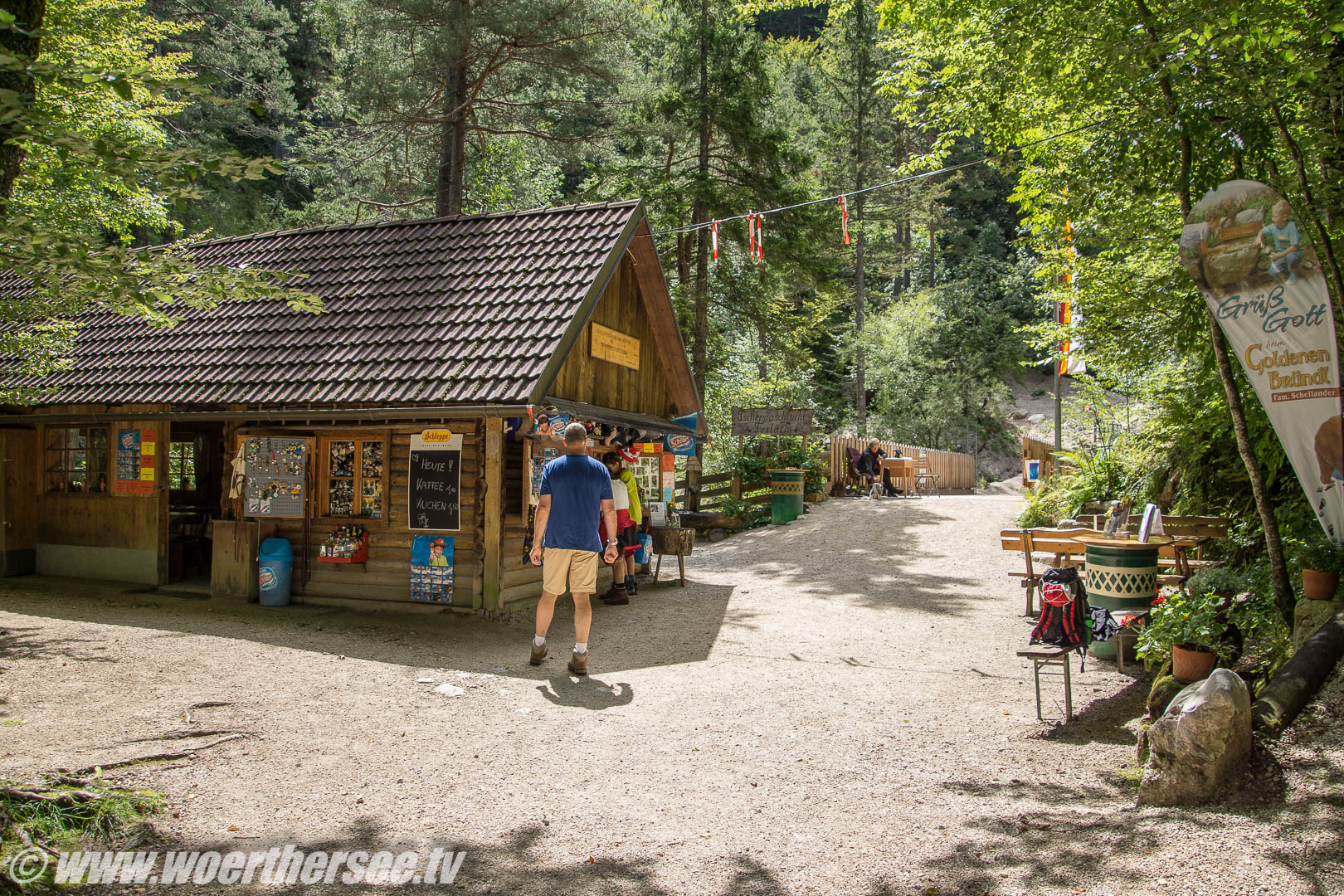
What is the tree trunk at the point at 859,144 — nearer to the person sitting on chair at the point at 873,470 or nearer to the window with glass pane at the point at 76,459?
the person sitting on chair at the point at 873,470

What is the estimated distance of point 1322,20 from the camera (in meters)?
6.04

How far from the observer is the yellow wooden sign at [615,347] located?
11539 mm

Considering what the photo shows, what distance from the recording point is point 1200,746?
4.30m

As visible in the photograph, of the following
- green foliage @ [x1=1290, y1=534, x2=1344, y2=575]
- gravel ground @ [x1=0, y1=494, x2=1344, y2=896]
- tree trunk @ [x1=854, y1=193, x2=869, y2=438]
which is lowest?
gravel ground @ [x1=0, y1=494, x2=1344, y2=896]

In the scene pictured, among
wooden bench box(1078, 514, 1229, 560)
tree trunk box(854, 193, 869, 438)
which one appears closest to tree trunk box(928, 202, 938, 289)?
tree trunk box(854, 193, 869, 438)

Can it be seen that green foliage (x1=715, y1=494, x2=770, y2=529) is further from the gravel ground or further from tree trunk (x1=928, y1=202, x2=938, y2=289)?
tree trunk (x1=928, y1=202, x2=938, y2=289)

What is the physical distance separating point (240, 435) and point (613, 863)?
28.9 feet

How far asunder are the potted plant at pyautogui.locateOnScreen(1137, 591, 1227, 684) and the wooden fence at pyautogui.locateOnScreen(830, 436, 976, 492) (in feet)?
62.0

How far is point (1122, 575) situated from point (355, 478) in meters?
8.22

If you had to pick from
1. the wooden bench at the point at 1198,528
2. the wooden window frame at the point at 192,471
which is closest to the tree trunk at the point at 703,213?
the wooden window frame at the point at 192,471

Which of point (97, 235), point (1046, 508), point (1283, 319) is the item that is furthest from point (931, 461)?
point (97, 235)

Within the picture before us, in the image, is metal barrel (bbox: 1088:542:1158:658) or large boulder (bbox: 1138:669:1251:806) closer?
large boulder (bbox: 1138:669:1251:806)

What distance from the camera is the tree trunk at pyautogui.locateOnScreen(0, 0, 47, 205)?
5.02 metres

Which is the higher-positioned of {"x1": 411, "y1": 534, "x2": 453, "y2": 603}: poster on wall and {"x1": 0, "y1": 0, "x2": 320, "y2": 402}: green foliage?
{"x1": 0, "y1": 0, "x2": 320, "y2": 402}: green foliage
